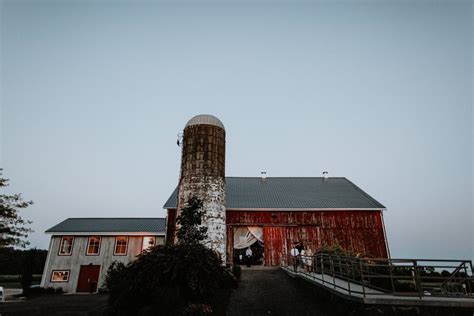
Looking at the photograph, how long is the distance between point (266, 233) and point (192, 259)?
11289 mm

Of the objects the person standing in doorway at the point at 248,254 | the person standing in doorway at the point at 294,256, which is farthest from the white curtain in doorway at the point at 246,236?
the person standing in doorway at the point at 294,256

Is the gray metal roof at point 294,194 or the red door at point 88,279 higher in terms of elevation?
the gray metal roof at point 294,194

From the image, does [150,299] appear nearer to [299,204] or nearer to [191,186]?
[191,186]

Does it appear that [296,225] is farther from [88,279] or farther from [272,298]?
[88,279]

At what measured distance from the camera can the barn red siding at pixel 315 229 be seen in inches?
786

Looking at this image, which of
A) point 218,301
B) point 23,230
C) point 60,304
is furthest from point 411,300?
point 23,230

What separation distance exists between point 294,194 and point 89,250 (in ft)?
58.5

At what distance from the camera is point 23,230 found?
21828mm

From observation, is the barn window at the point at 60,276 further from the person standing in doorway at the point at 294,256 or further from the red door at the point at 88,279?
the person standing in doorway at the point at 294,256

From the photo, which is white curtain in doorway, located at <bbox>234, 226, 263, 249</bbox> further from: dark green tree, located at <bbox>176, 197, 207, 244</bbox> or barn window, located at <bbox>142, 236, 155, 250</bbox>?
barn window, located at <bbox>142, 236, 155, 250</bbox>

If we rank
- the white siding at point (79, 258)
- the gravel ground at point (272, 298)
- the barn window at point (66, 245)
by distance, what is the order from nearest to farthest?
the gravel ground at point (272, 298)
the white siding at point (79, 258)
the barn window at point (66, 245)

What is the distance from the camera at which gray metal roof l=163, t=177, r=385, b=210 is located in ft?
69.7

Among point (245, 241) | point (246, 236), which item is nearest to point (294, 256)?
point (245, 241)

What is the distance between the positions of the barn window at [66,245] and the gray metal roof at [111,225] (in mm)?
675
